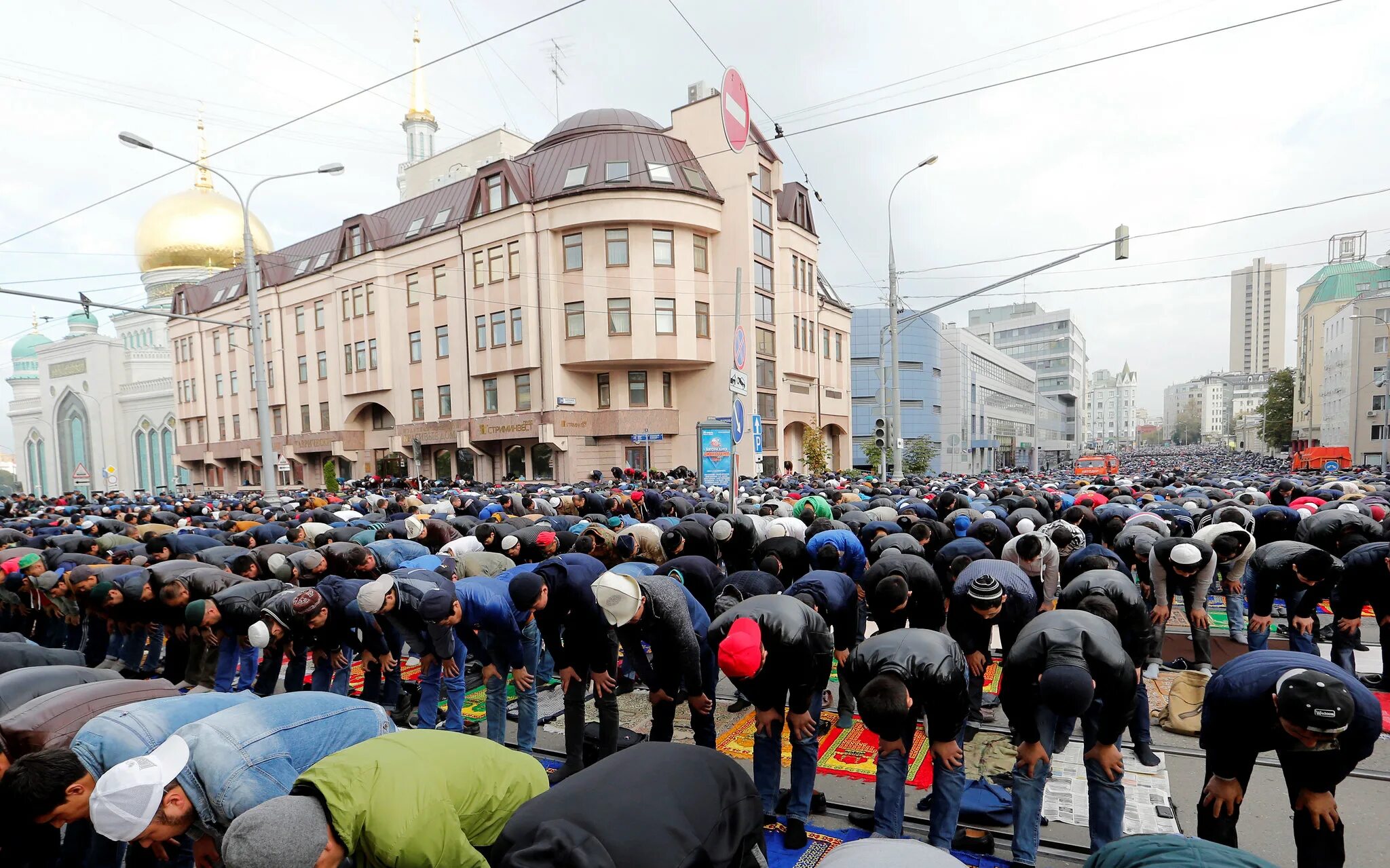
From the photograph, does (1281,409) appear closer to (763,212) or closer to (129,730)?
(763,212)

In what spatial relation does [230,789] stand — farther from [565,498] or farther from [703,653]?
[565,498]

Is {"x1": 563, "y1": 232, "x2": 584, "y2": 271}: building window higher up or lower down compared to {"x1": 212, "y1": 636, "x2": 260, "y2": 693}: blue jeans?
higher up

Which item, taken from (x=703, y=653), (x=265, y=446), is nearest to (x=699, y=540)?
(x=703, y=653)

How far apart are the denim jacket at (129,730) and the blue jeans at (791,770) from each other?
9.58 ft

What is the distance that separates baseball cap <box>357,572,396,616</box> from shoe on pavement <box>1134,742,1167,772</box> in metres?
5.68

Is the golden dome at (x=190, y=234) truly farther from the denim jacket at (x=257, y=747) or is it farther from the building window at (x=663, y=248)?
the denim jacket at (x=257, y=747)

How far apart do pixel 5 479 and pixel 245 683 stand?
130 metres

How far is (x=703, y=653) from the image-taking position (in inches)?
212

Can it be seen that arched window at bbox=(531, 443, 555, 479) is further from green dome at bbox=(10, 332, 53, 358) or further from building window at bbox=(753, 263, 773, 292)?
green dome at bbox=(10, 332, 53, 358)

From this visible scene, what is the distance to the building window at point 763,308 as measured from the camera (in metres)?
31.2

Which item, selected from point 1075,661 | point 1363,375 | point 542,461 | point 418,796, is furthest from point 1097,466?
point 1363,375

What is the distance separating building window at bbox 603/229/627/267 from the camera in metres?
28.4

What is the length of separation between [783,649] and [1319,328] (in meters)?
88.6

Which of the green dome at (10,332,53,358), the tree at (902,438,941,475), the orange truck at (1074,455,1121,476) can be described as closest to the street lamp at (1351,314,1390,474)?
the orange truck at (1074,455,1121,476)
